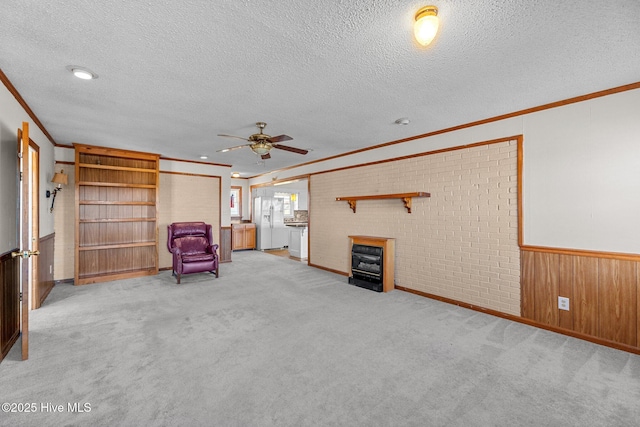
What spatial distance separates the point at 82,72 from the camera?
7.93ft

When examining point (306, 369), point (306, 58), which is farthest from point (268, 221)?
point (306, 58)

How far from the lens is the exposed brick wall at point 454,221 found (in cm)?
345

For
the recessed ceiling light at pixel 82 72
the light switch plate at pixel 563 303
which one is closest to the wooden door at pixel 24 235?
the recessed ceiling light at pixel 82 72

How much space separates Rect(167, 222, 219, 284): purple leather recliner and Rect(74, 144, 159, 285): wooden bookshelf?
475 mm

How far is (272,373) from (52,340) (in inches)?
88.7

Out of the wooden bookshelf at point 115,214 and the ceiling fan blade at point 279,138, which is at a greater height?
the ceiling fan blade at point 279,138

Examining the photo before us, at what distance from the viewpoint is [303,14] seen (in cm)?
171

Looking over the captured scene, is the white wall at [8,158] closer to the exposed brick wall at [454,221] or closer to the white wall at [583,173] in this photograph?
the exposed brick wall at [454,221]

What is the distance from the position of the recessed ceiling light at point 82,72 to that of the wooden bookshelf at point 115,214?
10.1 ft

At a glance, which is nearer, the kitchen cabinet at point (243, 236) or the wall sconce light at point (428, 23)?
the wall sconce light at point (428, 23)

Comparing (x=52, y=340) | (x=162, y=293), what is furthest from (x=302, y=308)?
(x=52, y=340)

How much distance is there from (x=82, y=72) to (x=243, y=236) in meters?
6.89

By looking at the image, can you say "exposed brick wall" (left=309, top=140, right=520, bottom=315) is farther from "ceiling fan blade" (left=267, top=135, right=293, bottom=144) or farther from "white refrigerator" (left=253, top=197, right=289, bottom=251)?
"white refrigerator" (left=253, top=197, right=289, bottom=251)

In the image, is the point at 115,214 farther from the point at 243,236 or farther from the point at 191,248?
the point at 243,236
